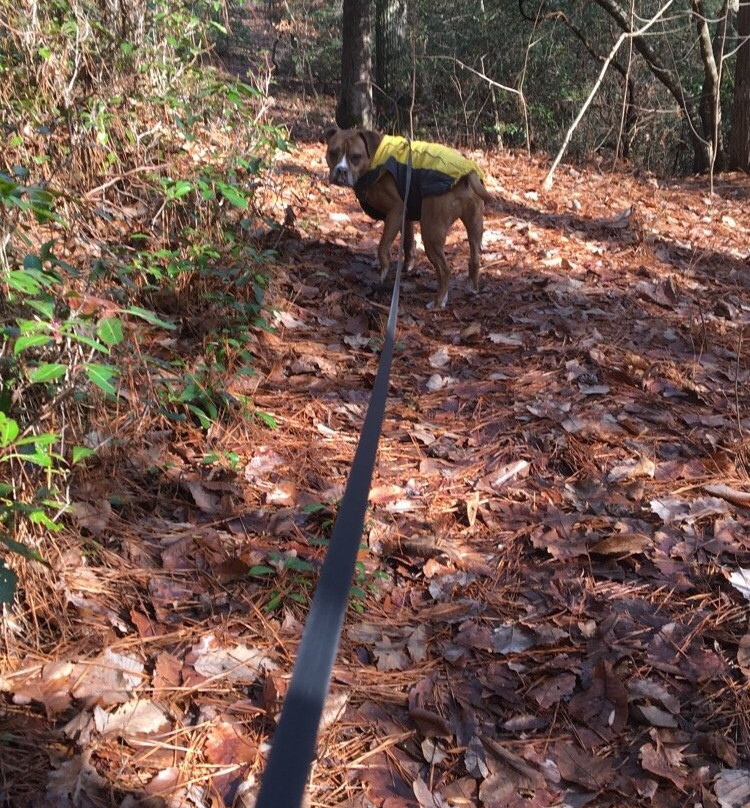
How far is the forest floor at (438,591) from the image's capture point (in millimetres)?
→ 1917

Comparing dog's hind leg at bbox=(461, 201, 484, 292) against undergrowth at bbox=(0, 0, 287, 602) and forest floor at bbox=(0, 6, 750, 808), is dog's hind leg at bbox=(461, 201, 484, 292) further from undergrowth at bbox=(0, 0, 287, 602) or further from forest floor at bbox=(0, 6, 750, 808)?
undergrowth at bbox=(0, 0, 287, 602)

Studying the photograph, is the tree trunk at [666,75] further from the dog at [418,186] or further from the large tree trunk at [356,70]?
the dog at [418,186]

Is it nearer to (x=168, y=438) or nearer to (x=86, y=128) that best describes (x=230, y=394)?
(x=168, y=438)

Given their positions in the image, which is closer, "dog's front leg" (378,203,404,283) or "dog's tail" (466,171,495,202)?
"dog's tail" (466,171,495,202)

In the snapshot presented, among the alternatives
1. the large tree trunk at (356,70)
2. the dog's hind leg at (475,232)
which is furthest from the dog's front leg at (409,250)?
the large tree trunk at (356,70)

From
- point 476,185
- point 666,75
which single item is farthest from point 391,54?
point 476,185

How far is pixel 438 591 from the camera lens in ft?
8.68

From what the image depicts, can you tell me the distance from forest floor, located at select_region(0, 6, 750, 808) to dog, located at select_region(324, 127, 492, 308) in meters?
1.18

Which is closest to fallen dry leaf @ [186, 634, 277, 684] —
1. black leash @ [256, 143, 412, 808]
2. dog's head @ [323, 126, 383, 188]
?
black leash @ [256, 143, 412, 808]

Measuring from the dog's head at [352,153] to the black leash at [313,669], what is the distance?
15.9 ft

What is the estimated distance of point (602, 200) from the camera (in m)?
8.58

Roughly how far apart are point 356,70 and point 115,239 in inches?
281

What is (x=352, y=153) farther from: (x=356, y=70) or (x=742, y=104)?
(x=742, y=104)

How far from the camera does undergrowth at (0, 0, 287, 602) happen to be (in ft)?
7.64
